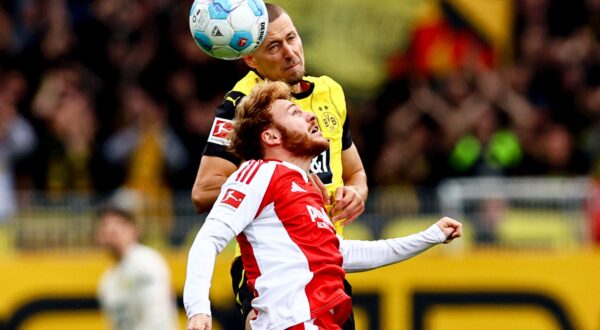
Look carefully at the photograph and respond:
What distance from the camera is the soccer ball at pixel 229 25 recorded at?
276 inches

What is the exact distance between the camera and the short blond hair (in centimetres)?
661

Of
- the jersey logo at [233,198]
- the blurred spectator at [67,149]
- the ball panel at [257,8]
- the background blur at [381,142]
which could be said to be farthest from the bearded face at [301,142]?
the blurred spectator at [67,149]

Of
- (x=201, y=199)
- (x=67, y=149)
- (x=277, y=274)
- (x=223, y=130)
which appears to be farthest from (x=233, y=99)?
(x=67, y=149)

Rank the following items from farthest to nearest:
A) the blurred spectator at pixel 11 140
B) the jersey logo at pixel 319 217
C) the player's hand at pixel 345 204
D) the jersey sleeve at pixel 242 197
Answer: the blurred spectator at pixel 11 140 < the player's hand at pixel 345 204 < the jersey logo at pixel 319 217 < the jersey sleeve at pixel 242 197

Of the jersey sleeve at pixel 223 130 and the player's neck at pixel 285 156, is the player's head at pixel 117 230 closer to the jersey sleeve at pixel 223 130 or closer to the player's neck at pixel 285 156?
the jersey sleeve at pixel 223 130

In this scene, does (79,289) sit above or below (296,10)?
below

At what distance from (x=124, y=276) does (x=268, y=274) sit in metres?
6.01

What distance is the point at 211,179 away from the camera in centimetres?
712

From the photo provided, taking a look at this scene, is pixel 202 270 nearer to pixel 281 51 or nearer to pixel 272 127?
pixel 272 127

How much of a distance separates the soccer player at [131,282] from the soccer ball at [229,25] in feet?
16.9

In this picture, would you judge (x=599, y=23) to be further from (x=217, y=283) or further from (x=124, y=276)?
(x=124, y=276)

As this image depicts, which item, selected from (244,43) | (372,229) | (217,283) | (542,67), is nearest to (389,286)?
(372,229)

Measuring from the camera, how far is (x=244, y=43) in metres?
7.04

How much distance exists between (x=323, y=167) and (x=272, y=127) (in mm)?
797
